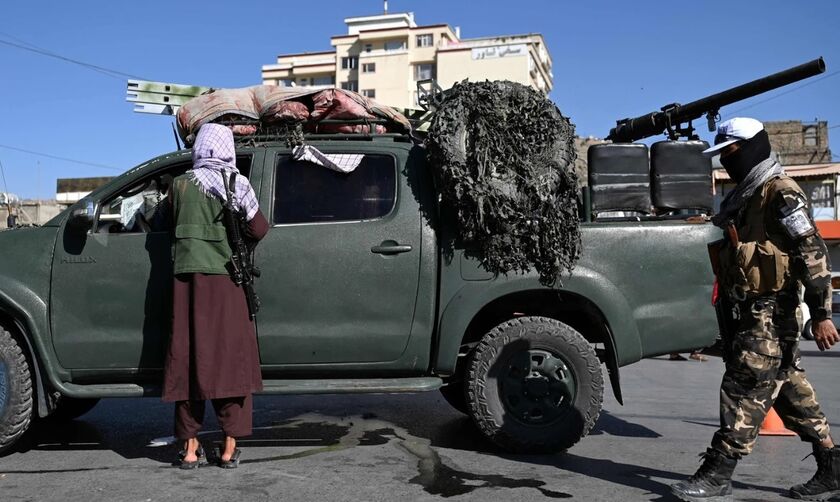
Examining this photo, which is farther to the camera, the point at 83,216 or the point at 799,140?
the point at 799,140

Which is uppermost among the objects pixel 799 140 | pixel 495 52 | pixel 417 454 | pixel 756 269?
pixel 495 52

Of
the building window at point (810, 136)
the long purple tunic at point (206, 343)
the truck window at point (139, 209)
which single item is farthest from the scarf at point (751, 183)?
the building window at point (810, 136)

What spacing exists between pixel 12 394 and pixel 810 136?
42.0 meters

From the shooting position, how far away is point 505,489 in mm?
3959

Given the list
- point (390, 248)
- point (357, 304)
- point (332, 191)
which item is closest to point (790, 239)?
point (390, 248)

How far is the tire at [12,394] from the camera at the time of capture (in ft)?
14.4

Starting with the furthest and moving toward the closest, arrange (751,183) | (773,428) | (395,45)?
(395,45) → (773,428) → (751,183)

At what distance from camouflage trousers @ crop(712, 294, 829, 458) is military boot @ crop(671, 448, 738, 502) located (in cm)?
5

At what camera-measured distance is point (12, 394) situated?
4.39 metres

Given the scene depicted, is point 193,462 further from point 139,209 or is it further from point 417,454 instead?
point 139,209

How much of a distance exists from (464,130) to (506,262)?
841 millimetres

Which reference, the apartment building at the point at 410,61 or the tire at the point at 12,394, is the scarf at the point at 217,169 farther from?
the apartment building at the point at 410,61

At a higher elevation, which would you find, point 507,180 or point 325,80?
point 325,80

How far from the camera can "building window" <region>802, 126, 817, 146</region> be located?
39000mm
